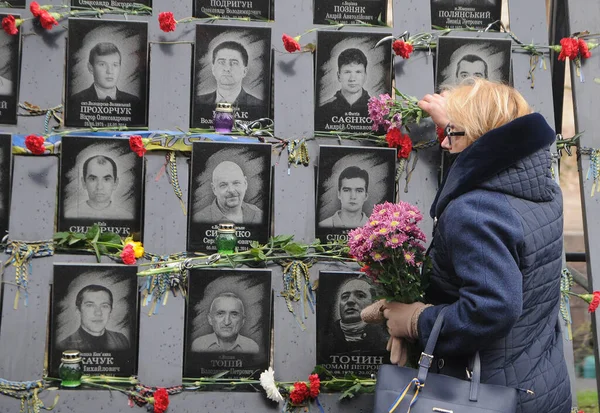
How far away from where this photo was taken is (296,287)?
4.10m

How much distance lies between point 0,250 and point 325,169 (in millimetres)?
1576

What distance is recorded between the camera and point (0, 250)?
4016mm

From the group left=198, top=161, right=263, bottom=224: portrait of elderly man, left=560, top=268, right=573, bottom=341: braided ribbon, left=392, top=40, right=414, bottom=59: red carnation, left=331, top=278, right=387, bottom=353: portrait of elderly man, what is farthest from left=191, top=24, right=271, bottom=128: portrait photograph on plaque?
left=560, top=268, right=573, bottom=341: braided ribbon

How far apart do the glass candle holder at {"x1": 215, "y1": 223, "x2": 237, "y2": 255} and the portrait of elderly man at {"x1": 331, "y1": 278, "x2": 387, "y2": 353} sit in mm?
563

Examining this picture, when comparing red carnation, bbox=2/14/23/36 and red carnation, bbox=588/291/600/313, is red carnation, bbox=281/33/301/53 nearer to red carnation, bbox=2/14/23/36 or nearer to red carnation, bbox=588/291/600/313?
red carnation, bbox=2/14/23/36

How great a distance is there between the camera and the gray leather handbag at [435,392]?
9.46ft

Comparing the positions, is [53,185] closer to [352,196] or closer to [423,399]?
[352,196]

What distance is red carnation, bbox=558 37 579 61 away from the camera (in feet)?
14.2

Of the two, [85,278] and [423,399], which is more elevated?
[85,278]

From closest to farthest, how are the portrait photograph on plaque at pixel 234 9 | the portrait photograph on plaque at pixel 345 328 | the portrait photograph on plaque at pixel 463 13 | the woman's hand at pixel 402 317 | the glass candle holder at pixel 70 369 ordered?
the woman's hand at pixel 402 317, the glass candle holder at pixel 70 369, the portrait photograph on plaque at pixel 345 328, the portrait photograph on plaque at pixel 234 9, the portrait photograph on plaque at pixel 463 13

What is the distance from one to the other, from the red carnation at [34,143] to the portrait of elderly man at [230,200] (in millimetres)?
809

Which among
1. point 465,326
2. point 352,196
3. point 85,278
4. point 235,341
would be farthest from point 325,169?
point 465,326

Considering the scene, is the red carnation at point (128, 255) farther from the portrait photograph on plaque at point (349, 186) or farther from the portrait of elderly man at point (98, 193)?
the portrait photograph on plaque at point (349, 186)

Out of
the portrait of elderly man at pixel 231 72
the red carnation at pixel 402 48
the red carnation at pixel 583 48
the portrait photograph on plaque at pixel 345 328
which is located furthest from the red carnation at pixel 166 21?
the red carnation at pixel 583 48
